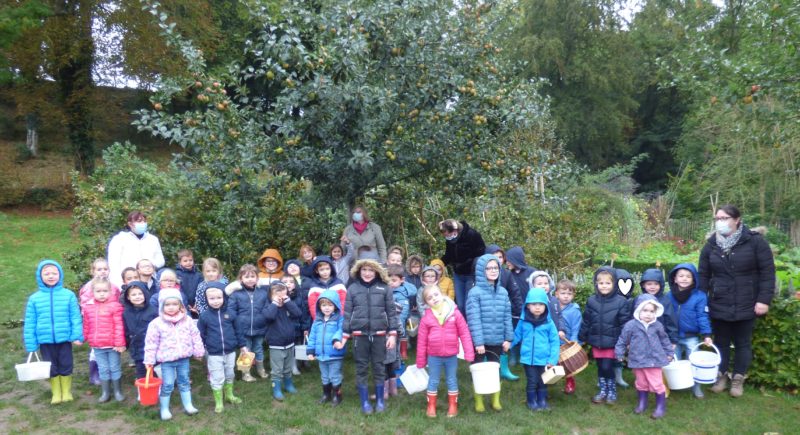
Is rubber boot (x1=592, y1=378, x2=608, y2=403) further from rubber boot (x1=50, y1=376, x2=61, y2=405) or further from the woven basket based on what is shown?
rubber boot (x1=50, y1=376, x2=61, y2=405)

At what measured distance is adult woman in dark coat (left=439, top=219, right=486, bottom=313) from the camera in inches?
261

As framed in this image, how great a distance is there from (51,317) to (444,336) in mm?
3817

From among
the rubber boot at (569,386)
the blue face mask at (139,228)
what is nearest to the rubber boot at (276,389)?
the blue face mask at (139,228)

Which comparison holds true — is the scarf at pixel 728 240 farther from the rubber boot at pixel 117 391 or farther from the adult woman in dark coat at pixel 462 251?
the rubber boot at pixel 117 391

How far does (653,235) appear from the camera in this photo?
19562 mm

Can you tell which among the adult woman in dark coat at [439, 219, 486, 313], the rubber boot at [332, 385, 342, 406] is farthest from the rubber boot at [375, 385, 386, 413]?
the adult woman in dark coat at [439, 219, 486, 313]

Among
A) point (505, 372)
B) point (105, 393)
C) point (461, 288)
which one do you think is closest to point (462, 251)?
point (461, 288)

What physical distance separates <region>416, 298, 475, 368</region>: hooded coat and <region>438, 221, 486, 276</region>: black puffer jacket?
141cm

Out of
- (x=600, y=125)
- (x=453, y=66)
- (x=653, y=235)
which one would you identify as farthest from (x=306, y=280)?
(x=600, y=125)

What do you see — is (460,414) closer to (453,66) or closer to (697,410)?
(697,410)

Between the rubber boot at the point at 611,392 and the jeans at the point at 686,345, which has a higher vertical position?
the jeans at the point at 686,345

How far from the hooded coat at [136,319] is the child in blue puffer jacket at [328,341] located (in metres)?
1.62

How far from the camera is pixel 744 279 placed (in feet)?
17.8

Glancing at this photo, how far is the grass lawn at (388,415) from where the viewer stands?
16.4 ft
